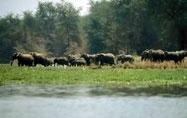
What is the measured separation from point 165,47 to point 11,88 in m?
54.0

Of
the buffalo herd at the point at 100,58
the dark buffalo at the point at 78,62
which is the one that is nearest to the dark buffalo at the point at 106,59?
the buffalo herd at the point at 100,58

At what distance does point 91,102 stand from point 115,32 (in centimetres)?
6187

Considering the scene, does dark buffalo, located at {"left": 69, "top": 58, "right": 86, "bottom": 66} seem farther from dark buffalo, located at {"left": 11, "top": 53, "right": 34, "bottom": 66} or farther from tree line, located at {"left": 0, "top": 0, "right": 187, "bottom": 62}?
tree line, located at {"left": 0, "top": 0, "right": 187, "bottom": 62}

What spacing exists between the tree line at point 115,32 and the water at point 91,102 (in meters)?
41.5

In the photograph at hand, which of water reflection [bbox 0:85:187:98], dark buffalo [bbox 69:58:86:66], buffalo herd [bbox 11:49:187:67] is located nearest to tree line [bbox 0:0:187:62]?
buffalo herd [bbox 11:49:187:67]

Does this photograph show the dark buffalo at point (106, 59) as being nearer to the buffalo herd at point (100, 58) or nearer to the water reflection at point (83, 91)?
the buffalo herd at point (100, 58)

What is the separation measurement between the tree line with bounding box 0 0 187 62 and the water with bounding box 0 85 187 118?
41508 millimetres

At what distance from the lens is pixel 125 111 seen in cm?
1697

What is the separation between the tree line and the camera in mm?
67575

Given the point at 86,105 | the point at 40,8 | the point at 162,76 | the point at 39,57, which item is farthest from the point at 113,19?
the point at 86,105

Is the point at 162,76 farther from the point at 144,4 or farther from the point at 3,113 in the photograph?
the point at 144,4

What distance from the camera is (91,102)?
760 inches

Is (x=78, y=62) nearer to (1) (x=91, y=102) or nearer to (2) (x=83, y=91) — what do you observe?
(2) (x=83, y=91)

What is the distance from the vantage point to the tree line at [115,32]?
67.6 m
